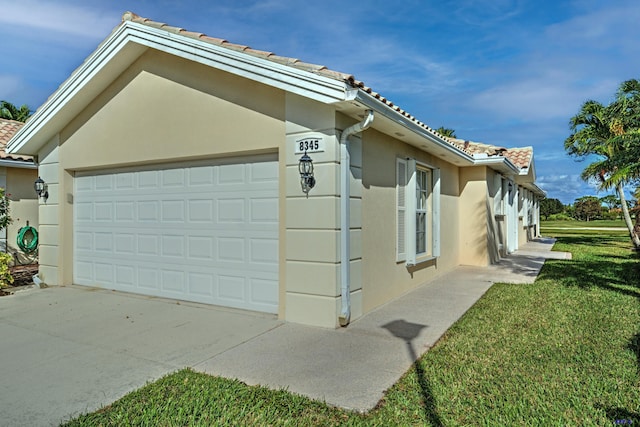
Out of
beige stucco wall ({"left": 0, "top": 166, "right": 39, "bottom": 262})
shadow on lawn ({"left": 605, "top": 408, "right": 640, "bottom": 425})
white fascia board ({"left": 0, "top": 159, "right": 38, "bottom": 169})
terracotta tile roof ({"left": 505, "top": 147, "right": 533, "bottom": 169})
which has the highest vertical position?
terracotta tile roof ({"left": 505, "top": 147, "right": 533, "bottom": 169})

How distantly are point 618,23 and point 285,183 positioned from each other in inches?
483

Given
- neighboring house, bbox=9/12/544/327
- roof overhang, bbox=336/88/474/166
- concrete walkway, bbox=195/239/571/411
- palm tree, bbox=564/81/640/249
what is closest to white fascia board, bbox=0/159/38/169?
neighboring house, bbox=9/12/544/327

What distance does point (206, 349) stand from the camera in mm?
4457

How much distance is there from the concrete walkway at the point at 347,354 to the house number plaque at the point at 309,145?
7.83ft

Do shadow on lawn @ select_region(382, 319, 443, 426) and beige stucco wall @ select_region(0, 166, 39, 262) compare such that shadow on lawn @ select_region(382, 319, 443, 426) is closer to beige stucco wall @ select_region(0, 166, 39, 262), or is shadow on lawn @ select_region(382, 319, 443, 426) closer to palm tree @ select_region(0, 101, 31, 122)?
beige stucco wall @ select_region(0, 166, 39, 262)

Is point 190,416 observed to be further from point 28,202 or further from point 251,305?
point 28,202

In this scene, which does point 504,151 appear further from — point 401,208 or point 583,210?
point 583,210

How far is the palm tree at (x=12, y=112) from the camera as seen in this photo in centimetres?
1895

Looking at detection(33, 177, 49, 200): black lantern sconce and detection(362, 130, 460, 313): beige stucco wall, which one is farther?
detection(33, 177, 49, 200): black lantern sconce

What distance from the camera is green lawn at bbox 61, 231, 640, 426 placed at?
2.93 metres

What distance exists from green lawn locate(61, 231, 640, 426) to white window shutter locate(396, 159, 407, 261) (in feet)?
6.94

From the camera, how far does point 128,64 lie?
7.14 meters

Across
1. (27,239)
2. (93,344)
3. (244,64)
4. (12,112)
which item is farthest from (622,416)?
(12,112)

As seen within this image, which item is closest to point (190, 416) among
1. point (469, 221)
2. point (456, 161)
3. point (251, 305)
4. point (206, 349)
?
point (206, 349)
